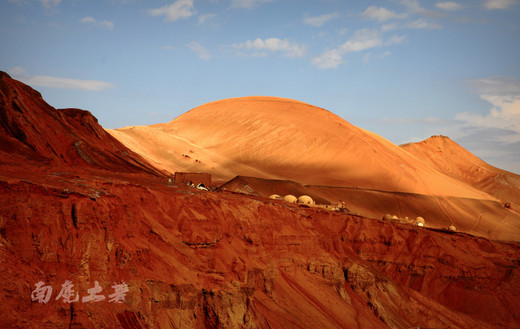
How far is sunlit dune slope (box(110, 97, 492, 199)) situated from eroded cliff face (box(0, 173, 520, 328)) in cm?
4611

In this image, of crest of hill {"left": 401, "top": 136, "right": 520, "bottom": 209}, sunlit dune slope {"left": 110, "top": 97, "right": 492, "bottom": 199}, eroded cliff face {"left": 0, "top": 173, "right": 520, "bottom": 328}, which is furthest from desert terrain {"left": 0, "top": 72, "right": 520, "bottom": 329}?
crest of hill {"left": 401, "top": 136, "right": 520, "bottom": 209}

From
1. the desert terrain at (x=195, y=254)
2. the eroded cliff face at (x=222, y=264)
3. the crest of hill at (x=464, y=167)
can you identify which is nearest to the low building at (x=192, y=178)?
the desert terrain at (x=195, y=254)

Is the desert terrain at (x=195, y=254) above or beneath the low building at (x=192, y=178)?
beneath

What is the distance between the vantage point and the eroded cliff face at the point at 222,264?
811 inches

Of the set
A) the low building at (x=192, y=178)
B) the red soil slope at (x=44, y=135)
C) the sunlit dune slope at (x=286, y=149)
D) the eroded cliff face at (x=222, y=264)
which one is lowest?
the eroded cliff face at (x=222, y=264)

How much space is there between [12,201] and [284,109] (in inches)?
3788

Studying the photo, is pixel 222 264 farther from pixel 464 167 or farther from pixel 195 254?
Result: pixel 464 167

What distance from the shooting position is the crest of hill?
5316 inches

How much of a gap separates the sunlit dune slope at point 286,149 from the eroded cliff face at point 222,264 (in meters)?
46.1

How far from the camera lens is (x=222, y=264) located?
27.2m

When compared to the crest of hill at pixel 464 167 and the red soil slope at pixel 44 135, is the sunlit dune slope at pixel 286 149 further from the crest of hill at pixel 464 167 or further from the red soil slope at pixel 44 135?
the red soil slope at pixel 44 135

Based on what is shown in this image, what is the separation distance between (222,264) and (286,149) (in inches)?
2938

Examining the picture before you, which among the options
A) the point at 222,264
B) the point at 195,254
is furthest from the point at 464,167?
the point at 195,254

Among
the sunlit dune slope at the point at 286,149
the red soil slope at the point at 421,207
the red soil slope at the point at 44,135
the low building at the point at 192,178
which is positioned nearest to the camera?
the low building at the point at 192,178
